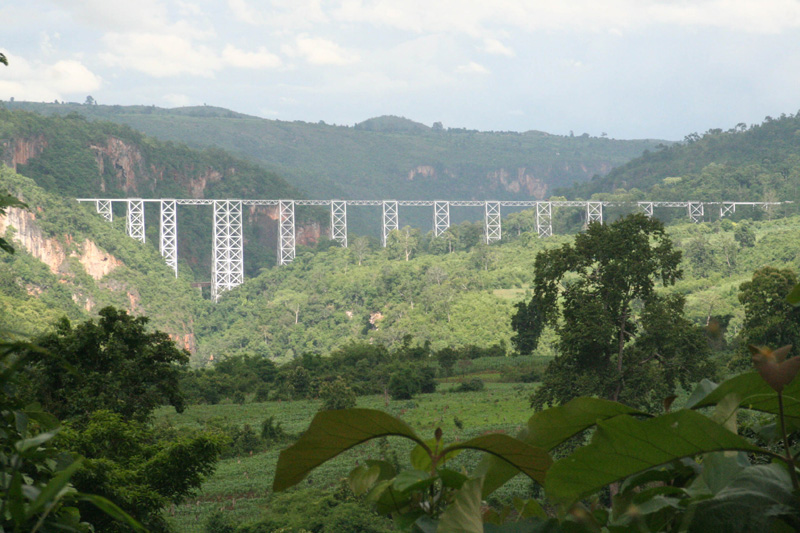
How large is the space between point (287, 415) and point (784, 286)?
11805mm

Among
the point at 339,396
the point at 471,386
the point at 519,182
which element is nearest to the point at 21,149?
the point at 471,386

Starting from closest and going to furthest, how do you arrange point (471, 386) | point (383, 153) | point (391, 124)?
1. point (471, 386)
2. point (383, 153)
3. point (391, 124)

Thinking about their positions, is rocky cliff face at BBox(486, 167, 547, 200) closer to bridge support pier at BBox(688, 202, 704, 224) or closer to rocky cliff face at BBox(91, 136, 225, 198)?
rocky cliff face at BBox(91, 136, 225, 198)

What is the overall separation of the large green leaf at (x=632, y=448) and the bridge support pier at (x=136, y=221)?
41527mm

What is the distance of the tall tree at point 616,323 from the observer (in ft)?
35.7

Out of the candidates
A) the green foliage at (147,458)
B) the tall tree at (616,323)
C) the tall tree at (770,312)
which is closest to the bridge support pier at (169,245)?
the tall tree at (616,323)

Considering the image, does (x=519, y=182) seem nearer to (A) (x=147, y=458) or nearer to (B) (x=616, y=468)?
(A) (x=147, y=458)

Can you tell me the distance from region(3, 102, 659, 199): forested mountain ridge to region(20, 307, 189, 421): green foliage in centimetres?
7028

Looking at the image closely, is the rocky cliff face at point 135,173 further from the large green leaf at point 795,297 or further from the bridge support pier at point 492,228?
the large green leaf at point 795,297

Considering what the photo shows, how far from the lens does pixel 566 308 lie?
11688 mm

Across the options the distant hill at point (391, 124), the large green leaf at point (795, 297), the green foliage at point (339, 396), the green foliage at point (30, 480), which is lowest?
the green foliage at point (339, 396)

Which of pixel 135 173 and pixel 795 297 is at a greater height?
pixel 135 173

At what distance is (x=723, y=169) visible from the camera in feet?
159

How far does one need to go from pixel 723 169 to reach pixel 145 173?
127 ft
